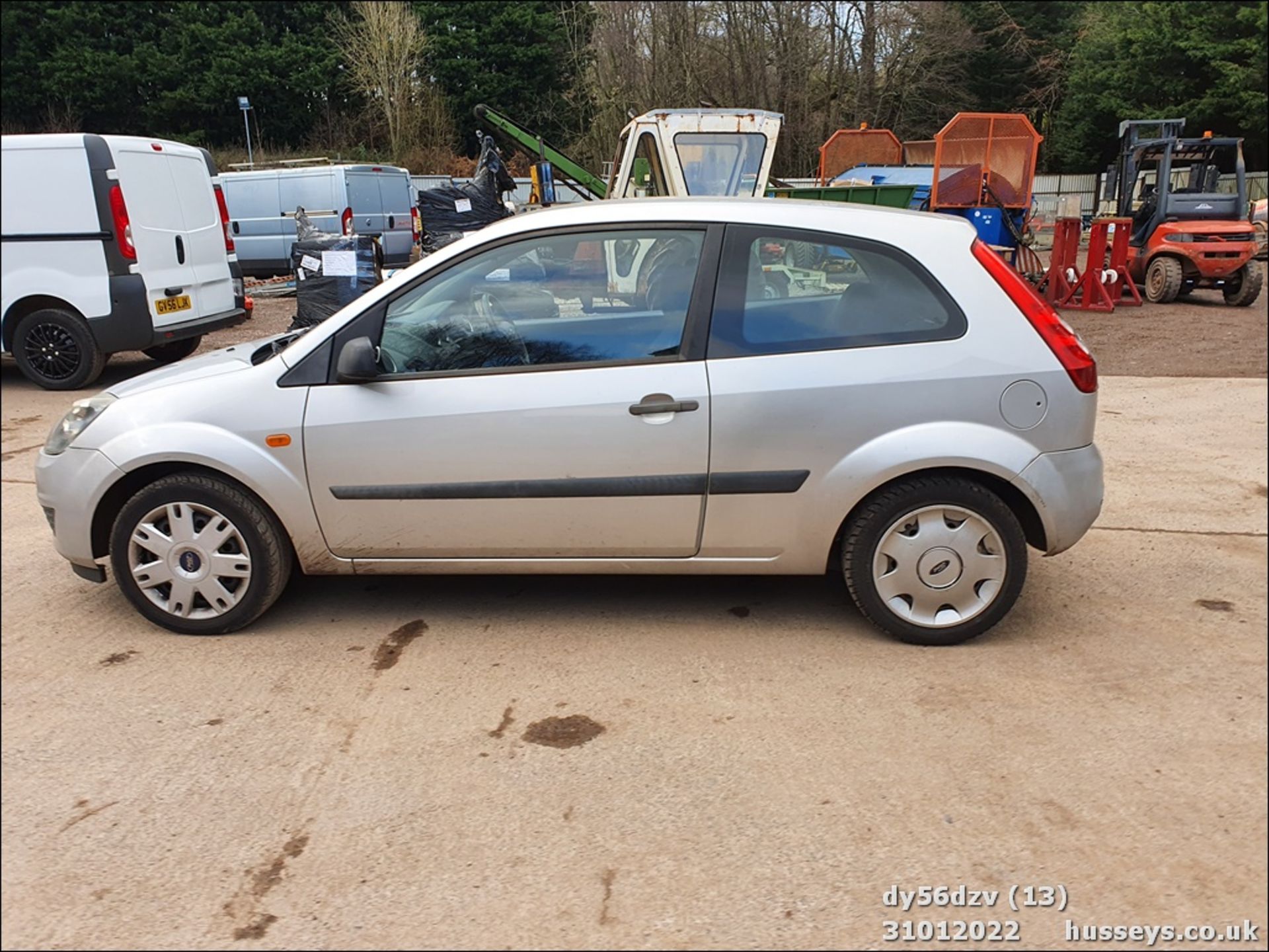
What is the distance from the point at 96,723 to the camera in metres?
3.22

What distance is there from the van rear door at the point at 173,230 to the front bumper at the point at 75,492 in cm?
531

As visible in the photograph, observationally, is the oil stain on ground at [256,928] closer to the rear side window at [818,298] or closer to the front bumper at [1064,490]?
the rear side window at [818,298]

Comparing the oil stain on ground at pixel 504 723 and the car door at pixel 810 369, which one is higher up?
the car door at pixel 810 369

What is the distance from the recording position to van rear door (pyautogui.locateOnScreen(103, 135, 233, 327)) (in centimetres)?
841

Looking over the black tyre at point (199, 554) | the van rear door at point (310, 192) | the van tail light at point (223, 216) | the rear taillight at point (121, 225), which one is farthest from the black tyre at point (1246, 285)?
the black tyre at point (199, 554)

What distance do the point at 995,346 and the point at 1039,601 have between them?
126cm

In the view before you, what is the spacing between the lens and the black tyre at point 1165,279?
46.2ft

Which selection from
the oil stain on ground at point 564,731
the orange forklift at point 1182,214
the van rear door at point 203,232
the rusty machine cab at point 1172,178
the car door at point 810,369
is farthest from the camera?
the rusty machine cab at point 1172,178

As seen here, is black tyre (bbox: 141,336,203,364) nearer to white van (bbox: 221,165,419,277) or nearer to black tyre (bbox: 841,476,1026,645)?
white van (bbox: 221,165,419,277)

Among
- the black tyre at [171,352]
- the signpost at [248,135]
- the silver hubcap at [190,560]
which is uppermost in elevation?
the signpost at [248,135]

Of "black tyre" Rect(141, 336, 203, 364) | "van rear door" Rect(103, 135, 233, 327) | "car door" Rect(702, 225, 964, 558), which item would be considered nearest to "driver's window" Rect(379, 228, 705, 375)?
"car door" Rect(702, 225, 964, 558)

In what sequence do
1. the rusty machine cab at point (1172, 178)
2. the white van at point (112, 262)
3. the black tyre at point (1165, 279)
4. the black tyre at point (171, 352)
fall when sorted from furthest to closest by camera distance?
1. the rusty machine cab at point (1172, 178)
2. the black tyre at point (1165, 279)
3. the black tyre at point (171, 352)
4. the white van at point (112, 262)

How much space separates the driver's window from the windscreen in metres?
7.11

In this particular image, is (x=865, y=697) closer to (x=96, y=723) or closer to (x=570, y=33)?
(x=96, y=723)
